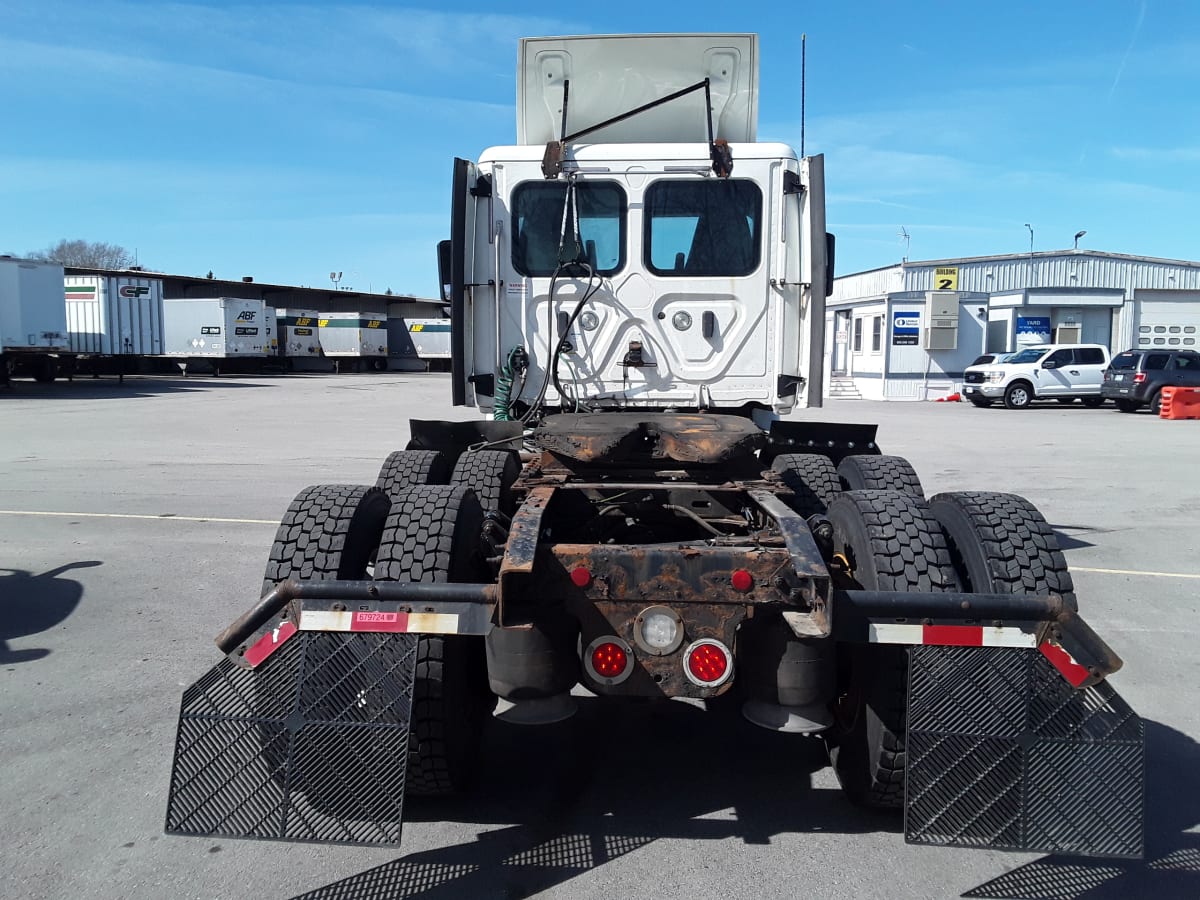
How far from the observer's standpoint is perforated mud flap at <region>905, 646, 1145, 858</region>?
300cm

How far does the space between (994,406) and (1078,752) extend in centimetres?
2801

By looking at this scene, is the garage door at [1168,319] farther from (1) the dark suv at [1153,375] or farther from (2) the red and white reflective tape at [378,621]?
(2) the red and white reflective tape at [378,621]

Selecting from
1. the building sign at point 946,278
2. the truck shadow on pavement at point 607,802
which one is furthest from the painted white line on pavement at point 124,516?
the building sign at point 946,278

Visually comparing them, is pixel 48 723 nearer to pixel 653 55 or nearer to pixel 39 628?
pixel 39 628

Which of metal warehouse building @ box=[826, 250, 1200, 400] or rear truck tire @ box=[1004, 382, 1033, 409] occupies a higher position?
metal warehouse building @ box=[826, 250, 1200, 400]

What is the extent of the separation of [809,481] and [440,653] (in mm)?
2858

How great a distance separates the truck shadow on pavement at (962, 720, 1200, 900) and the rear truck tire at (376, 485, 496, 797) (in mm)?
1804

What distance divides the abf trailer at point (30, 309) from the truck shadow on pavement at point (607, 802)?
29.6 metres

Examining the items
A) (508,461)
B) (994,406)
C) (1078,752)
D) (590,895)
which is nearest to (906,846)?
(1078,752)

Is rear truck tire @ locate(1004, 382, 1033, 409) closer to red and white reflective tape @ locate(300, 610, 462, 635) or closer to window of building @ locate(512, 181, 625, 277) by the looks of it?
window of building @ locate(512, 181, 625, 277)

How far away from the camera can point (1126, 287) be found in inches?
1328

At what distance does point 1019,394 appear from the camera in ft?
90.5

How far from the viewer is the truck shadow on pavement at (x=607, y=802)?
327cm

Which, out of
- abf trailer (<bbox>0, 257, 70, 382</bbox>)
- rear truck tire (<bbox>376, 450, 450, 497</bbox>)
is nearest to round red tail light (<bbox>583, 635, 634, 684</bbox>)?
rear truck tire (<bbox>376, 450, 450, 497</bbox>)
